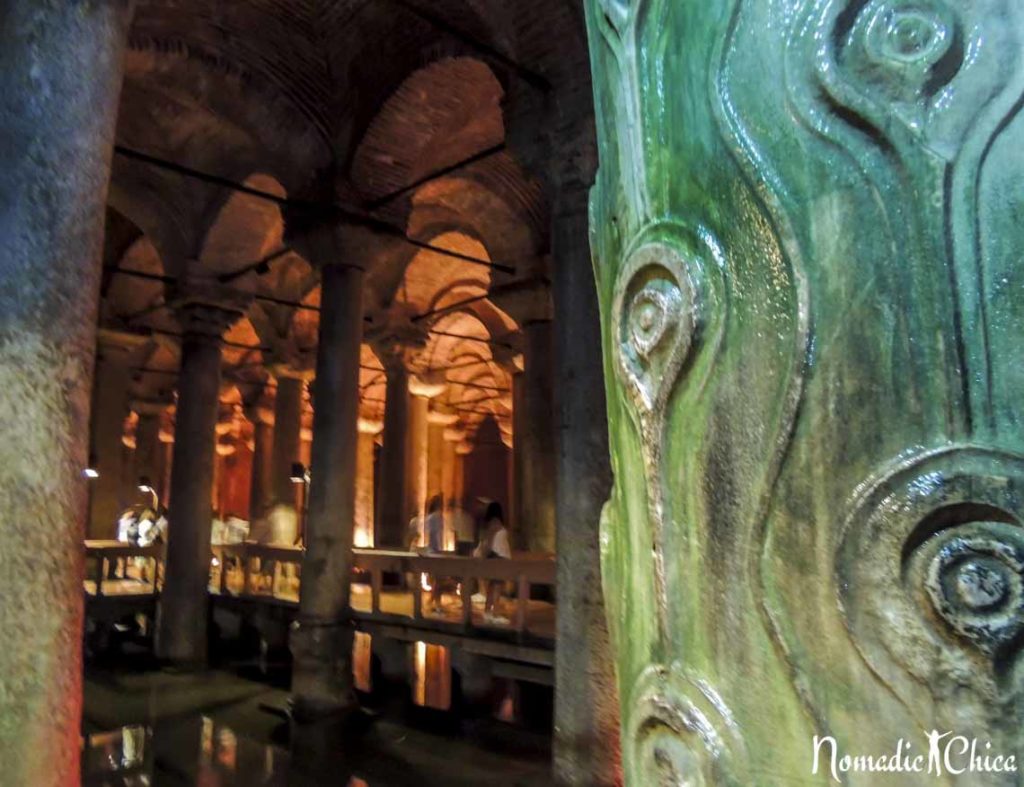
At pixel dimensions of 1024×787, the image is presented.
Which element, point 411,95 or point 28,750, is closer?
point 28,750

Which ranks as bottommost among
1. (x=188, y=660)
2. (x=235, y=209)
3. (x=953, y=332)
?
(x=188, y=660)

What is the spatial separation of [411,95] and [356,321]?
6.88 ft

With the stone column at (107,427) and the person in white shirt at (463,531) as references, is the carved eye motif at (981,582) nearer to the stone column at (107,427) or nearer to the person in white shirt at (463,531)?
the person in white shirt at (463,531)

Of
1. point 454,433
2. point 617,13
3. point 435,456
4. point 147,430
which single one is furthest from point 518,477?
point 147,430

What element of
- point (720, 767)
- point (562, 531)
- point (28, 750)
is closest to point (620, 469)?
point (720, 767)

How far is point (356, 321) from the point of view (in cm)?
761

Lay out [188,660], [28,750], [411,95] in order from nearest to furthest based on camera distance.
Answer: [28,750], [411,95], [188,660]

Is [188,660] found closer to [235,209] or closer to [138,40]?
[235,209]

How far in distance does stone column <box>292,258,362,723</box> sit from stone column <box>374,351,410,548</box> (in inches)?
→ 166

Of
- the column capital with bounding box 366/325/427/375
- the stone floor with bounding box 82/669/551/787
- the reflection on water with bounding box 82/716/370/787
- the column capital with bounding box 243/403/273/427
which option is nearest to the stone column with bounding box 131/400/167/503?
the column capital with bounding box 243/403/273/427

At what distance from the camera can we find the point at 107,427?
1195 centimetres

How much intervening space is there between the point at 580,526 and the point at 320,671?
354cm

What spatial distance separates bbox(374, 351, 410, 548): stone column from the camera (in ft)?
37.8

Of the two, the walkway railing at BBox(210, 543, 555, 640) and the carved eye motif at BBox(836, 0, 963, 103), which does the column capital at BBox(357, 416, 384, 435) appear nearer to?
the walkway railing at BBox(210, 543, 555, 640)
